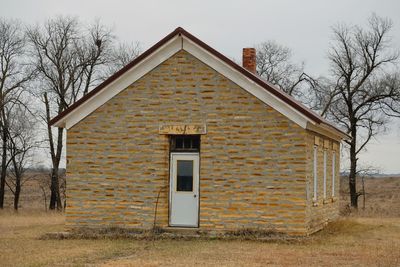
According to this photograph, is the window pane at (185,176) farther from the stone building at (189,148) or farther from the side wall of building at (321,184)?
the side wall of building at (321,184)

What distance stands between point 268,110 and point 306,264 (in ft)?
18.5

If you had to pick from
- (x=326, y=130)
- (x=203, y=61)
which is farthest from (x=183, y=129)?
(x=326, y=130)

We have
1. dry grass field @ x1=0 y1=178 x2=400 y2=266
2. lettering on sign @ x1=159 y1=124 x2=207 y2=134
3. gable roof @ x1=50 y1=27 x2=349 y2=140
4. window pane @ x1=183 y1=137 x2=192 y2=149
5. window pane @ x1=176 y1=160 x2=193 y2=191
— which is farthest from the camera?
window pane @ x1=183 y1=137 x2=192 y2=149

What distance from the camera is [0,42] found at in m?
39.2

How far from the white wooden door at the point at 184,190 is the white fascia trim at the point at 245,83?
7.90ft

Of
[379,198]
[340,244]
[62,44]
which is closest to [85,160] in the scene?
[340,244]

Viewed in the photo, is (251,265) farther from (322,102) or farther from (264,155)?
(322,102)

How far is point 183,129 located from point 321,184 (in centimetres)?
536

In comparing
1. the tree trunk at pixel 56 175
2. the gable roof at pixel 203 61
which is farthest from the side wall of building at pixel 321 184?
the tree trunk at pixel 56 175

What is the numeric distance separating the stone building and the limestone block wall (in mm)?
27

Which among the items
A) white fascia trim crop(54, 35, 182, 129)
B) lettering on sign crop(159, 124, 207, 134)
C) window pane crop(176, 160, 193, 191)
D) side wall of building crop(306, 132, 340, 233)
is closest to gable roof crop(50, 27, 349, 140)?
white fascia trim crop(54, 35, 182, 129)

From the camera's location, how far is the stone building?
711 inches

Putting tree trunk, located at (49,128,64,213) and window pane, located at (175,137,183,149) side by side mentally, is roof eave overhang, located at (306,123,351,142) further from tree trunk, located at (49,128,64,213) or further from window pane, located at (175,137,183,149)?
tree trunk, located at (49,128,64,213)

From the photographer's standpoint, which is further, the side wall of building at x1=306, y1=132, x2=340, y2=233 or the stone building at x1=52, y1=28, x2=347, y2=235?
the side wall of building at x1=306, y1=132, x2=340, y2=233
